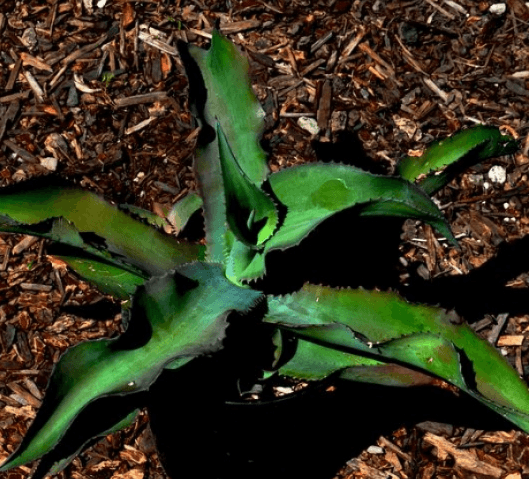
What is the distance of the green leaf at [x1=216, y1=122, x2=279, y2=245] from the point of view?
1.53m

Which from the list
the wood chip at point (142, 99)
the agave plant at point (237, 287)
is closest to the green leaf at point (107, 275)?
the agave plant at point (237, 287)

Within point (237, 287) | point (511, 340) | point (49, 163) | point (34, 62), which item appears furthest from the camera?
point (34, 62)

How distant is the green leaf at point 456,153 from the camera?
164 cm

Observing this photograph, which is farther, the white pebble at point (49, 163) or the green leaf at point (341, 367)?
the white pebble at point (49, 163)

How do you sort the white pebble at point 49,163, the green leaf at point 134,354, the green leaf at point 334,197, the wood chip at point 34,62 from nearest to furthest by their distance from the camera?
the green leaf at point 134,354 → the green leaf at point 334,197 → the white pebble at point 49,163 → the wood chip at point 34,62

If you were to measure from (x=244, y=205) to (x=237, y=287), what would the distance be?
23 cm

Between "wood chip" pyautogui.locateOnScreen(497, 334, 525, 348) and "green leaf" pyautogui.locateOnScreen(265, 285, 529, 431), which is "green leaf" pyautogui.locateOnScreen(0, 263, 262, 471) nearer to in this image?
"green leaf" pyautogui.locateOnScreen(265, 285, 529, 431)

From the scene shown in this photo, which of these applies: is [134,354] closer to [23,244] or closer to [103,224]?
[103,224]

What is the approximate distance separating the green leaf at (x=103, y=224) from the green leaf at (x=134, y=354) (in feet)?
0.84

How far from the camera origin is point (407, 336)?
5.24ft

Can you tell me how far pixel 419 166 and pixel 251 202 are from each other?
0.37 m

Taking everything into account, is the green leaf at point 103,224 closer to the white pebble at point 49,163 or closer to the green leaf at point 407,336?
the green leaf at point 407,336

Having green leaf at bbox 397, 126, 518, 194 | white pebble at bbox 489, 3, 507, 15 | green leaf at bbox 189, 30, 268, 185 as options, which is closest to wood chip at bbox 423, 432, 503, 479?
green leaf at bbox 397, 126, 518, 194

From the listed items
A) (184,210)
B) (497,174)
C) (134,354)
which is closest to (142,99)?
(184,210)
